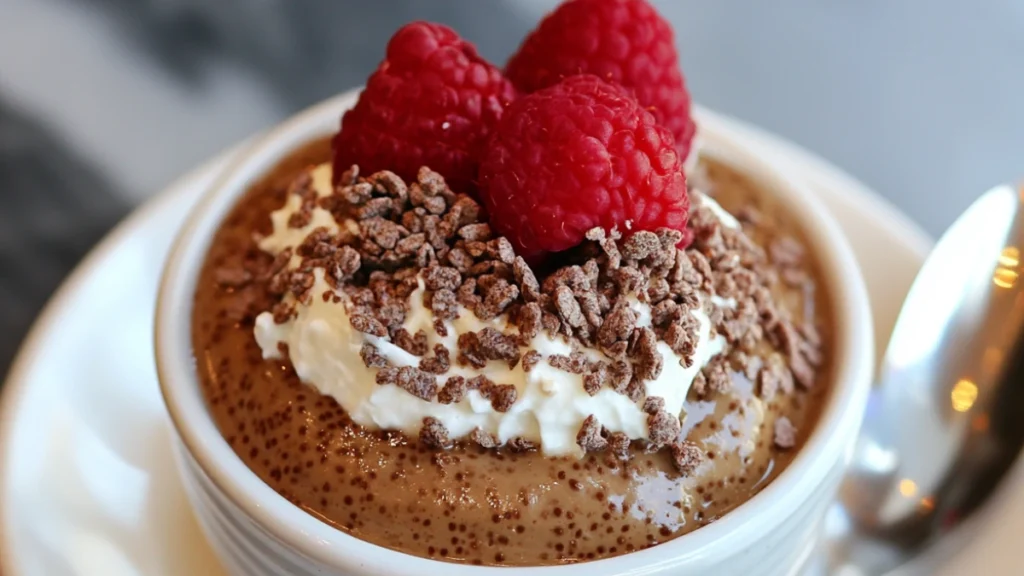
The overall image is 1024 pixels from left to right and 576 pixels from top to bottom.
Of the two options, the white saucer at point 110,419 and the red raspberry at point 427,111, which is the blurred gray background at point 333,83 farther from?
the red raspberry at point 427,111

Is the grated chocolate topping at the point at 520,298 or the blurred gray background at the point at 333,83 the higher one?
the grated chocolate topping at the point at 520,298

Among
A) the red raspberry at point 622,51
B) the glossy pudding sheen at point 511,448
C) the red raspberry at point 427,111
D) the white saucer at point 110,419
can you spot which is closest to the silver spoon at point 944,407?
the white saucer at point 110,419

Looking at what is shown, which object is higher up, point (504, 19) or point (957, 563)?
point (504, 19)

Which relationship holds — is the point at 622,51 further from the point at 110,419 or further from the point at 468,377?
the point at 110,419

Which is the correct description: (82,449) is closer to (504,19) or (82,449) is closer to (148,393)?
(148,393)

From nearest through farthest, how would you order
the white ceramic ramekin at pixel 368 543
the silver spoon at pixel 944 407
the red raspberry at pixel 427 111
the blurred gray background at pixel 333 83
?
the white ceramic ramekin at pixel 368 543 → the red raspberry at pixel 427 111 → the silver spoon at pixel 944 407 → the blurred gray background at pixel 333 83

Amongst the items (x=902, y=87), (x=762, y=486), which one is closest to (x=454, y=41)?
(x=762, y=486)

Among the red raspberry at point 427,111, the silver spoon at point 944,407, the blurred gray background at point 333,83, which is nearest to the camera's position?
the red raspberry at point 427,111
